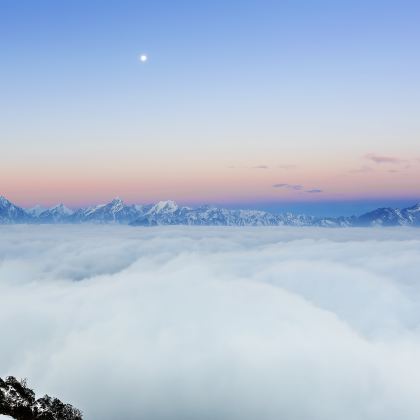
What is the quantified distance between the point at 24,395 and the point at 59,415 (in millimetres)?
8100

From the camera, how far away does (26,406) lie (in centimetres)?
8425

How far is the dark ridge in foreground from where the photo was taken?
268ft

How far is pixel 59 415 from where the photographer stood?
8744 cm

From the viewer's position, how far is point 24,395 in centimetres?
8706

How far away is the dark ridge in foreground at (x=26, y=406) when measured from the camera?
8175cm
